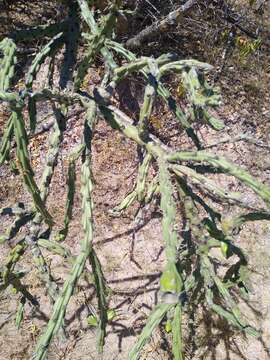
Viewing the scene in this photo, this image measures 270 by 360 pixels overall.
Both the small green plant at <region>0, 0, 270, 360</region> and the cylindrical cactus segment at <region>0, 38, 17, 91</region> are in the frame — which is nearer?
the small green plant at <region>0, 0, 270, 360</region>

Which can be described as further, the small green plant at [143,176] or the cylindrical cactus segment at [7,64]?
the cylindrical cactus segment at [7,64]

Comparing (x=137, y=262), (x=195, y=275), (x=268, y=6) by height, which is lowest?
(x=195, y=275)

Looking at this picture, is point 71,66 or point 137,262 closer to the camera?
point 71,66

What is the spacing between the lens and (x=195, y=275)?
158 centimetres

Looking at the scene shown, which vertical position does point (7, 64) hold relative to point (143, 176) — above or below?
above

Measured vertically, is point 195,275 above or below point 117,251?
below

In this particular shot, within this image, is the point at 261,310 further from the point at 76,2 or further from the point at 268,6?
the point at 268,6

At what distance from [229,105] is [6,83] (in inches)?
81.1

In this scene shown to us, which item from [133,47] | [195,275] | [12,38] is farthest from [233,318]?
[133,47]

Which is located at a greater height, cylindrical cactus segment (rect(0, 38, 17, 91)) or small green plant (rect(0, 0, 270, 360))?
cylindrical cactus segment (rect(0, 38, 17, 91))

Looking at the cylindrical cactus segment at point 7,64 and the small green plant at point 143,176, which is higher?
the cylindrical cactus segment at point 7,64

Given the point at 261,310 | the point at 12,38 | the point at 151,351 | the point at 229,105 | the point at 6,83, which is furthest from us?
the point at 229,105

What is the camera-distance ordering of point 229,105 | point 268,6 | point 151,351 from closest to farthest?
point 151,351, point 229,105, point 268,6

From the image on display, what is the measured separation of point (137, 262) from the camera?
2.64 meters
